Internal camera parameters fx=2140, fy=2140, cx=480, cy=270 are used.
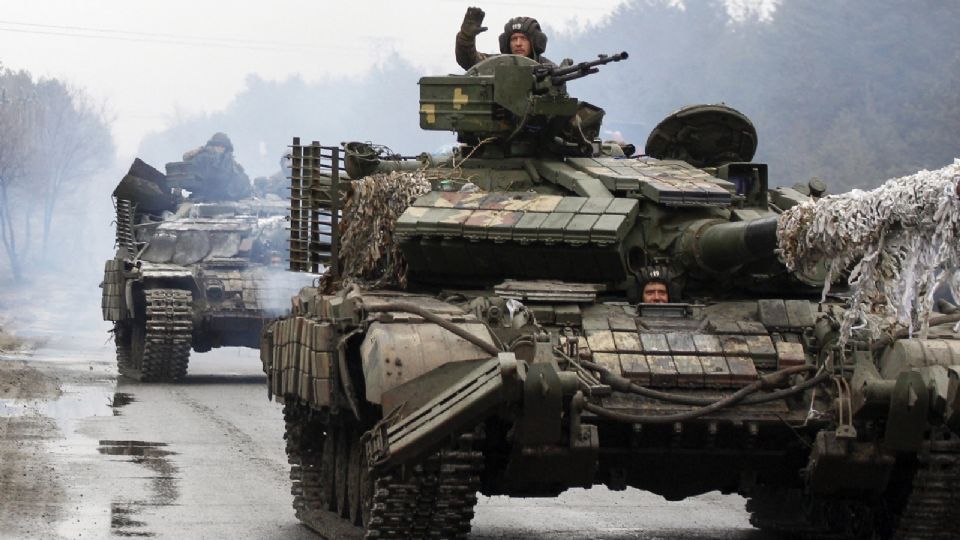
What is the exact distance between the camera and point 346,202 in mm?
17922

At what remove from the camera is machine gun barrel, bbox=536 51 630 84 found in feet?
54.4

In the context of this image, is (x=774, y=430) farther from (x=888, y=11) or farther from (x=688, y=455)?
(x=888, y=11)

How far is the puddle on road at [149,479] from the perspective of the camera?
15.8 m

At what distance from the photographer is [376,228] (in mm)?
16906

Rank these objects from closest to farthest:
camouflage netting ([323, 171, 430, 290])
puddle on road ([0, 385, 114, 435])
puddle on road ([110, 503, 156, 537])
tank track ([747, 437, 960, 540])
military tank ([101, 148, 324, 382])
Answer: tank track ([747, 437, 960, 540]) → puddle on road ([110, 503, 156, 537]) → camouflage netting ([323, 171, 430, 290]) → puddle on road ([0, 385, 114, 435]) → military tank ([101, 148, 324, 382])

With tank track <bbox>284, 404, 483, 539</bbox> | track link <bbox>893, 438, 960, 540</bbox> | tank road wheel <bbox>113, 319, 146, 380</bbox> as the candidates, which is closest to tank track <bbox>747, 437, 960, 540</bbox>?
track link <bbox>893, 438, 960, 540</bbox>

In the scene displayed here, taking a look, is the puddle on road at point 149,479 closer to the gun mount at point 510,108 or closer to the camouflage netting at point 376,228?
the camouflage netting at point 376,228

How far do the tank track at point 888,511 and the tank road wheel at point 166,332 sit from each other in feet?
45.0

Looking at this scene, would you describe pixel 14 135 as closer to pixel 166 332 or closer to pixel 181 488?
pixel 166 332

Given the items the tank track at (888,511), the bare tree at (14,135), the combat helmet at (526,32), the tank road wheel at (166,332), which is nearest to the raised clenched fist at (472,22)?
the combat helmet at (526,32)

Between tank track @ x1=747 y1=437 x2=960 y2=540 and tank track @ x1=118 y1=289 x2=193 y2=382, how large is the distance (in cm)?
1373

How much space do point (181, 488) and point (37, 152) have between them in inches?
2368

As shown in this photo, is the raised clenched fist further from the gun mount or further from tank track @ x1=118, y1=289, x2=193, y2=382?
tank track @ x1=118, y1=289, x2=193, y2=382

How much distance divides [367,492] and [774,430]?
2.84 meters
